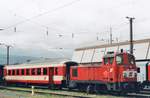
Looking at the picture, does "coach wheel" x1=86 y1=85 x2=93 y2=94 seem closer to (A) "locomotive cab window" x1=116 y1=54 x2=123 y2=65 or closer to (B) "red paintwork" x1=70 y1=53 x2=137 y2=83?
(B) "red paintwork" x1=70 y1=53 x2=137 y2=83

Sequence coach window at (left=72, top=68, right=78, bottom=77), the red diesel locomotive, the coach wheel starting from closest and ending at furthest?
the red diesel locomotive, the coach wheel, coach window at (left=72, top=68, right=78, bottom=77)

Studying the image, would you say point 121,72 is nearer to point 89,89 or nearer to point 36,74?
point 89,89

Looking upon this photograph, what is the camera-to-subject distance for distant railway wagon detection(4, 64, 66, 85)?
129 feet

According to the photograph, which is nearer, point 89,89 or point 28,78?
point 89,89

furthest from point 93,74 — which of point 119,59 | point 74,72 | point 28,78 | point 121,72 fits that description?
point 28,78

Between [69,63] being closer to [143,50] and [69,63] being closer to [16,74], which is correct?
[16,74]

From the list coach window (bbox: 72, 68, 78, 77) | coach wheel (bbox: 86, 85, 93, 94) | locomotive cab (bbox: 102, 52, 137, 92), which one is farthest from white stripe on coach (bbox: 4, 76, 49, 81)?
locomotive cab (bbox: 102, 52, 137, 92)

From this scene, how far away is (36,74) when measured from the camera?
Answer: 143 ft

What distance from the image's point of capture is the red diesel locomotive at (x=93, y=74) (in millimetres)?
29219

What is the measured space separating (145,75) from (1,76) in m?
27.2

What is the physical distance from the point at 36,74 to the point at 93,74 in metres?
13.2

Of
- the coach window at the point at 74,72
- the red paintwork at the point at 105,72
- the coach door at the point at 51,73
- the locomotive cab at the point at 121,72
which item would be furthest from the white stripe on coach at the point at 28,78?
the locomotive cab at the point at 121,72

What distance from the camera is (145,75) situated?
34750mm

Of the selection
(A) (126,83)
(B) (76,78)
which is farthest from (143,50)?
(A) (126,83)
